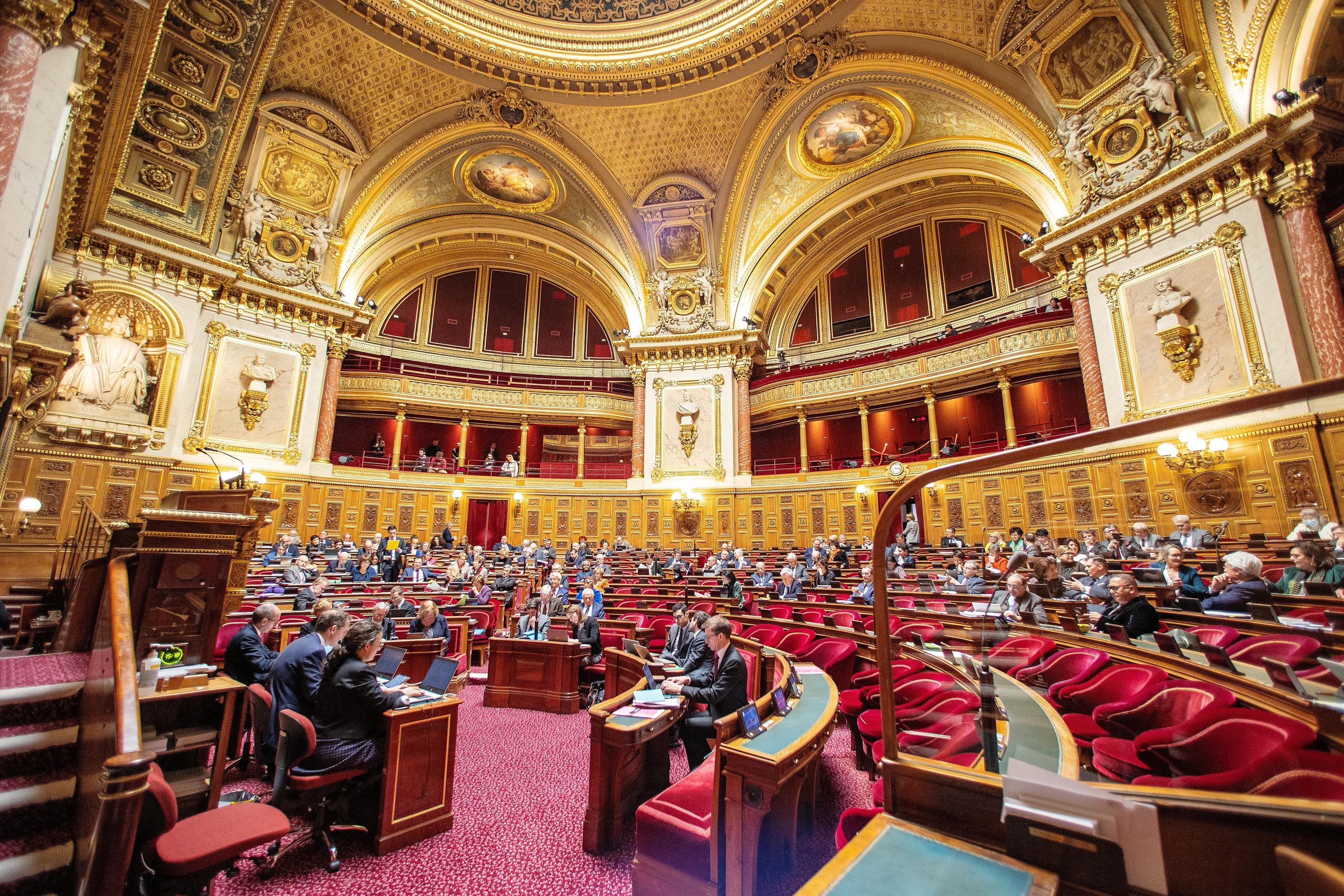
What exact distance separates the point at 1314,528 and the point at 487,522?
18241mm

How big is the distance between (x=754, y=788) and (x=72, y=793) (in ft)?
9.56

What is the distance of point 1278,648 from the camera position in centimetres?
292

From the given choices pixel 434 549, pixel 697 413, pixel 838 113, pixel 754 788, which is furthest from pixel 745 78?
pixel 754 788

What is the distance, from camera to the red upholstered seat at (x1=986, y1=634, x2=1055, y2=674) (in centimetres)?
398

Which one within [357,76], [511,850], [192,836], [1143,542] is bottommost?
[511,850]

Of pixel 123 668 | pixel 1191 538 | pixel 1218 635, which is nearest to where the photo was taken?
pixel 123 668

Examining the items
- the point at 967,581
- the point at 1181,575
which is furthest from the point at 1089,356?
the point at 1181,575

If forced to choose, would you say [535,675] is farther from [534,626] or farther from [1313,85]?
[1313,85]

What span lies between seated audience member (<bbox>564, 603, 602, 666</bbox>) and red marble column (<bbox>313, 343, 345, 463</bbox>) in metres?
12.1

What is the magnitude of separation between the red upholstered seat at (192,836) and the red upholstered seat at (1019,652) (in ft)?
13.9

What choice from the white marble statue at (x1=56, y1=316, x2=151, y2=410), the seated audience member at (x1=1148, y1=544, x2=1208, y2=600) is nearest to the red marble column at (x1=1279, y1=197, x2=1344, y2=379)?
the seated audience member at (x1=1148, y1=544, x2=1208, y2=600)

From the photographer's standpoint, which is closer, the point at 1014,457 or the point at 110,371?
the point at 1014,457

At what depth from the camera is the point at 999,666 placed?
393cm

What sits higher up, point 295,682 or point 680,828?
Result: point 295,682
